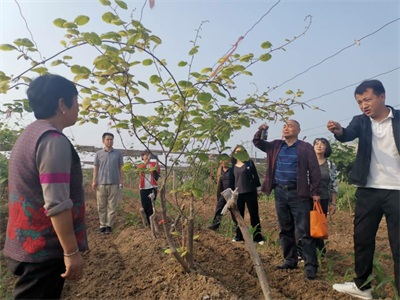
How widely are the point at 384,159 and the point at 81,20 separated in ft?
8.39

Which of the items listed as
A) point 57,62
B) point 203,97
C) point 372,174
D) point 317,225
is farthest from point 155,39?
point 317,225

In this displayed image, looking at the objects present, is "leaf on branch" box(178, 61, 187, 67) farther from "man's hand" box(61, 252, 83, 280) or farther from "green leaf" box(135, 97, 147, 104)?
"man's hand" box(61, 252, 83, 280)

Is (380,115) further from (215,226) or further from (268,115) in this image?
(215,226)

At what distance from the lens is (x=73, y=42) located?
218 cm

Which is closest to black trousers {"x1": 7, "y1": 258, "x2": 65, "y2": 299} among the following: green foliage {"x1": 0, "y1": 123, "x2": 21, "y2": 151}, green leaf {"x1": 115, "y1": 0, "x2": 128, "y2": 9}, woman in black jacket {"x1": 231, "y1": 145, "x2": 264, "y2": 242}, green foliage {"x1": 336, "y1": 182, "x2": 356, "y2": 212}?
green leaf {"x1": 115, "y1": 0, "x2": 128, "y2": 9}

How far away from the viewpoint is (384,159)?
2910 mm

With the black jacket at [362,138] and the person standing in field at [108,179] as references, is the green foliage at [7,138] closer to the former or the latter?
the person standing in field at [108,179]

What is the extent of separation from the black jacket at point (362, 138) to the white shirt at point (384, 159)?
0.03 metres

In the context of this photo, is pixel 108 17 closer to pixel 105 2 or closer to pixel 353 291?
pixel 105 2

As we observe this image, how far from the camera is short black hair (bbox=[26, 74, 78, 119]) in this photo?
76.6 inches

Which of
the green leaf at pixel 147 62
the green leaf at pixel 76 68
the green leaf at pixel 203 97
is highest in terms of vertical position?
the green leaf at pixel 147 62

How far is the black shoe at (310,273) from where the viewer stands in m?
3.54

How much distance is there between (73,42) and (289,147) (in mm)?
2594

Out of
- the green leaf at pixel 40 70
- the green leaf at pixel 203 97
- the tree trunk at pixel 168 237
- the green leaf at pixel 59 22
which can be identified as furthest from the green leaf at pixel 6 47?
the tree trunk at pixel 168 237
